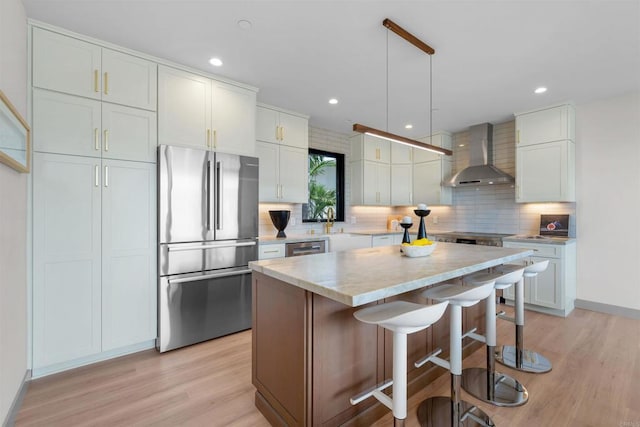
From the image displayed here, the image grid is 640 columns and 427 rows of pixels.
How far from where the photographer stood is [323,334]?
153 centimetres

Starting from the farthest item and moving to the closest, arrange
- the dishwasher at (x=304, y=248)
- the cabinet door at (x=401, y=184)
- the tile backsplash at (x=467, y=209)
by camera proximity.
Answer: the cabinet door at (x=401, y=184) < the tile backsplash at (x=467, y=209) < the dishwasher at (x=304, y=248)

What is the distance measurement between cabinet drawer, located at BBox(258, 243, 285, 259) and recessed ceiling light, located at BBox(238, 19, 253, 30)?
6.86ft

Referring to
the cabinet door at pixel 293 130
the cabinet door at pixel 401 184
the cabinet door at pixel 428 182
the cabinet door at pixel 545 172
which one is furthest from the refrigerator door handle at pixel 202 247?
the cabinet door at pixel 545 172

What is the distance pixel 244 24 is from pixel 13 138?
1.64 m

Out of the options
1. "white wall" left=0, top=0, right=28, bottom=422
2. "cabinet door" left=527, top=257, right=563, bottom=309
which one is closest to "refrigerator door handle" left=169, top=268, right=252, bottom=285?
"white wall" left=0, top=0, right=28, bottom=422

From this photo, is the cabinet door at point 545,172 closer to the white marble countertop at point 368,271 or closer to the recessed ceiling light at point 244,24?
the white marble countertop at point 368,271

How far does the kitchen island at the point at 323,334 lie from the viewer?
1.48 m

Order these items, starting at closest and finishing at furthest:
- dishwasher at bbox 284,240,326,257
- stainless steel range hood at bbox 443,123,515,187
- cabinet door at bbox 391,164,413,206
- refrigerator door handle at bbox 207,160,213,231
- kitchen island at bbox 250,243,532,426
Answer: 1. kitchen island at bbox 250,243,532,426
2. refrigerator door handle at bbox 207,160,213,231
3. dishwasher at bbox 284,240,326,257
4. stainless steel range hood at bbox 443,123,515,187
5. cabinet door at bbox 391,164,413,206

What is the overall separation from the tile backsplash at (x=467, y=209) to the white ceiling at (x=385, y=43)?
1.07m

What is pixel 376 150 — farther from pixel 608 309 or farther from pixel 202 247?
pixel 608 309

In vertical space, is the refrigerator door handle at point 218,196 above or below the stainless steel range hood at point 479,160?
below

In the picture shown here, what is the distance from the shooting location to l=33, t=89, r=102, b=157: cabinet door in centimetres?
217

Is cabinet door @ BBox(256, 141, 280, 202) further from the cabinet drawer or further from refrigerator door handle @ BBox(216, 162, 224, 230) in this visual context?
refrigerator door handle @ BBox(216, 162, 224, 230)

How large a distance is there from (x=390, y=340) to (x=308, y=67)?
2.51m
